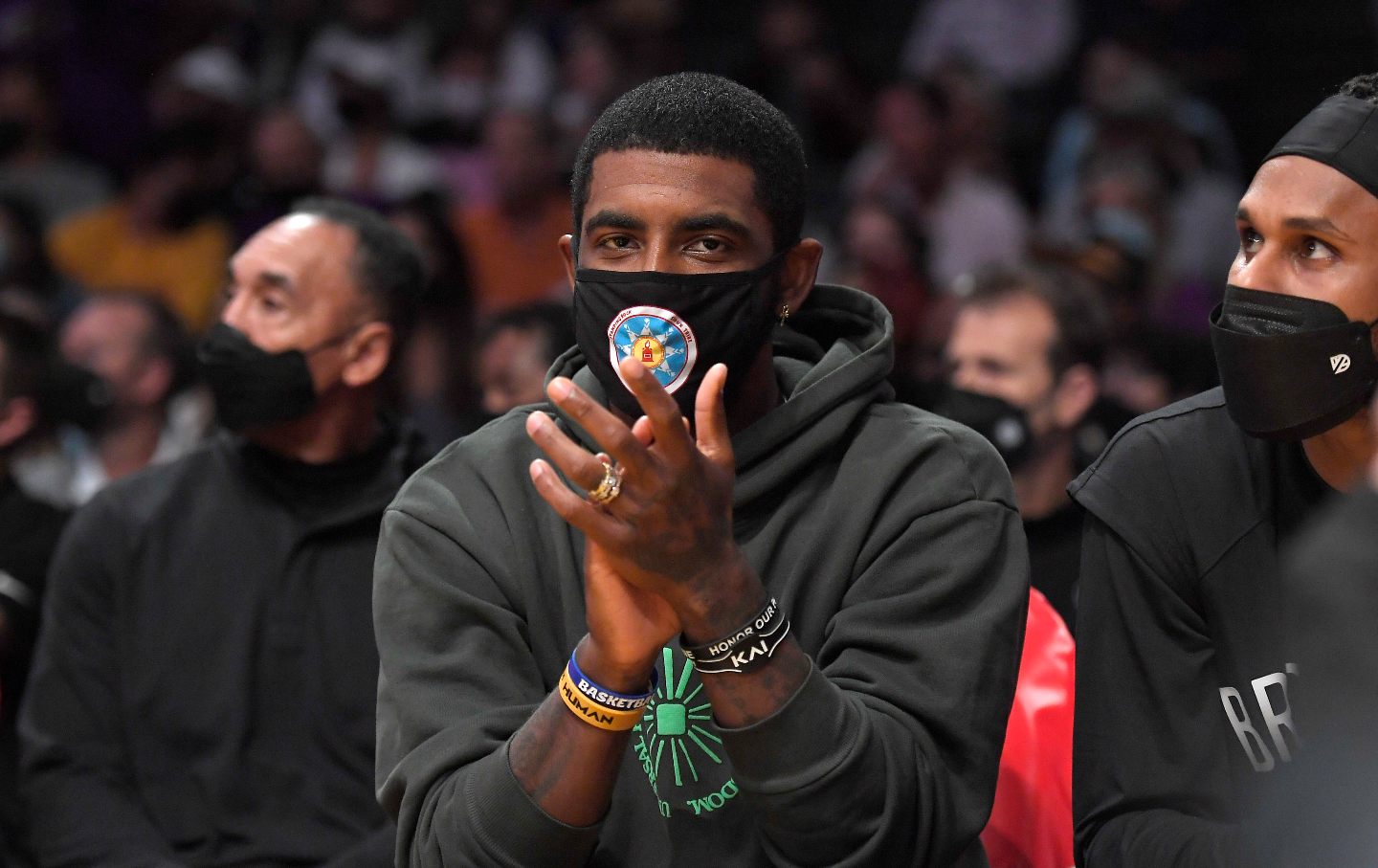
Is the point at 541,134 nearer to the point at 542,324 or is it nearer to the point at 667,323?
the point at 542,324

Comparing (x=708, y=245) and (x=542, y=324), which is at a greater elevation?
(x=708, y=245)

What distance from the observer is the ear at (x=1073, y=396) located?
461cm

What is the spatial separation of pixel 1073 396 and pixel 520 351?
4.87 feet

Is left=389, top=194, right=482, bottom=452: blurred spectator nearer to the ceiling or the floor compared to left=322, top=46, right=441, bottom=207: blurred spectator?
nearer to the floor

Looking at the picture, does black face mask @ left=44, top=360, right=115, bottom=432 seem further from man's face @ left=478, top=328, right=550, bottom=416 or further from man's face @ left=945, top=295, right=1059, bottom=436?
man's face @ left=945, top=295, right=1059, bottom=436

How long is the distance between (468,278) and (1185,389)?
258 cm

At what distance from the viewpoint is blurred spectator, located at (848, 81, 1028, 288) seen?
7652 mm

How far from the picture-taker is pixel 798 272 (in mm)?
2748

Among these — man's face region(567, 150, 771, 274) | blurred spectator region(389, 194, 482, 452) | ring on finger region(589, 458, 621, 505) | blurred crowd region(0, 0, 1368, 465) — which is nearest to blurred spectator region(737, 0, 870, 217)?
blurred crowd region(0, 0, 1368, 465)

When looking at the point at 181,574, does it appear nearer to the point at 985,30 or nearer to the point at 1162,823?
the point at 1162,823

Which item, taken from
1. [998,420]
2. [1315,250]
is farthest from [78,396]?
[1315,250]

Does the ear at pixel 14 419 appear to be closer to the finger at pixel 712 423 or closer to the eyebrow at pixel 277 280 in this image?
the eyebrow at pixel 277 280

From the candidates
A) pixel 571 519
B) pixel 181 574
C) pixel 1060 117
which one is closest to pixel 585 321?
pixel 571 519

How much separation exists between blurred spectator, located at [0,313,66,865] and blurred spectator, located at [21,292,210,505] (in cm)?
125
